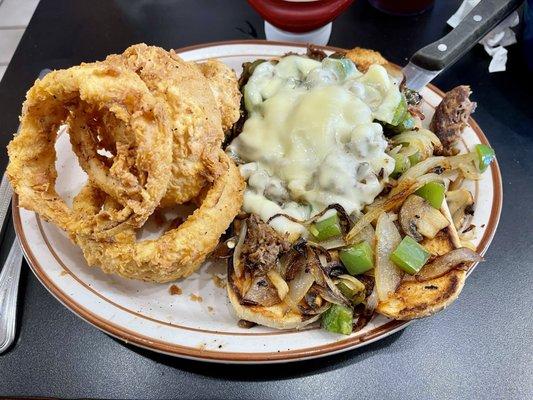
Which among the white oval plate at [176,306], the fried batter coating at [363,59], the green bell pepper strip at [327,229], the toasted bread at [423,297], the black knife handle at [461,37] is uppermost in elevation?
the black knife handle at [461,37]

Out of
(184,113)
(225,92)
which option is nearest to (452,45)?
(225,92)

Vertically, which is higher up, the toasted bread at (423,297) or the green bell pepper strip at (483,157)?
the green bell pepper strip at (483,157)

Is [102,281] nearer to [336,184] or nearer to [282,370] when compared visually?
[282,370]

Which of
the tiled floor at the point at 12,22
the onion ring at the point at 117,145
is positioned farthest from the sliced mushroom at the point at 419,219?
the tiled floor at the point at 12,22

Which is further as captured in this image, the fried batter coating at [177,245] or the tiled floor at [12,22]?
the tiled floor at [12,22]

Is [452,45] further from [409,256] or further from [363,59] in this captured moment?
[409,256]

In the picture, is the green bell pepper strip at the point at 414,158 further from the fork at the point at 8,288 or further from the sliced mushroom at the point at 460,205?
the fork at the point at 8,288
